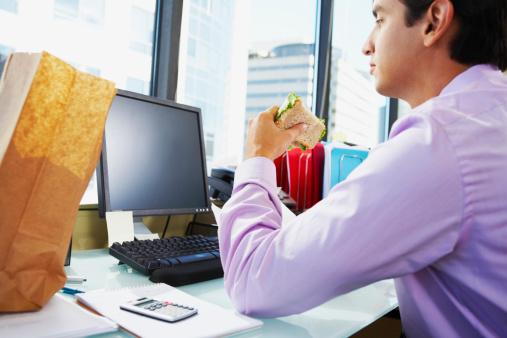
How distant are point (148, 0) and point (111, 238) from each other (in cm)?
111

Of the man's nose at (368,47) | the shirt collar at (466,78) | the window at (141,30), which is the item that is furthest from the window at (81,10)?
the shirt collar at (466,78)

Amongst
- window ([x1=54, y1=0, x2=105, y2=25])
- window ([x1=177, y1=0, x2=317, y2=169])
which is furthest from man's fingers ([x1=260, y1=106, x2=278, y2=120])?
window ([x1=54, y1=0, x2=105, y2=25])

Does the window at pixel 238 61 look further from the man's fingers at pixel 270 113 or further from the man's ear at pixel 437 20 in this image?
Result: the man's ear at pixel 437 20

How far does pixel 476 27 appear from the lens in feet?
2.51

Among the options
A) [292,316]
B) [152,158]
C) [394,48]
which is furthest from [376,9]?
[152,158]

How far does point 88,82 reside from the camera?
0.66 meters

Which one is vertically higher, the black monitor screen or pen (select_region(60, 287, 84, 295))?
the black monitor screen

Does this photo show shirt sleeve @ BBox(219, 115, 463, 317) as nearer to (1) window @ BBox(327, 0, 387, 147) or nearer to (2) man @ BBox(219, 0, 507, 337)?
(2) man @ BBox(219, 0, 507, 337)

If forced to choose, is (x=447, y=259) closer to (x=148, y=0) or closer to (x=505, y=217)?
(x=505, y=217)

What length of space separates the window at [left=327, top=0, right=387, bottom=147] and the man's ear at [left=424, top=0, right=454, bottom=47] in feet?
6.58

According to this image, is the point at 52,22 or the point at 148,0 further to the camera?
the point at 148,0

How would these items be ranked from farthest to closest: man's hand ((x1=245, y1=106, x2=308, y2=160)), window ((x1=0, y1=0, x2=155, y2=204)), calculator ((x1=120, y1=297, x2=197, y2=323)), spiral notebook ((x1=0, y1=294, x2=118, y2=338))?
window ((x1=0, y1=0, x2=155, y2=204)), man's hand ((x1=245, y1=106, x2=308, y2=160)), calculator ((x1=120, y1=297, x2=197, y2=323)), spiral notebook ((x1=0, y1=294, x2=118, y2=338))

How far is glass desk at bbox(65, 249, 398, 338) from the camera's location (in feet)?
2.34

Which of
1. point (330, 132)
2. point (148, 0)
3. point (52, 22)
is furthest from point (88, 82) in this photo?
point (330, 132)
